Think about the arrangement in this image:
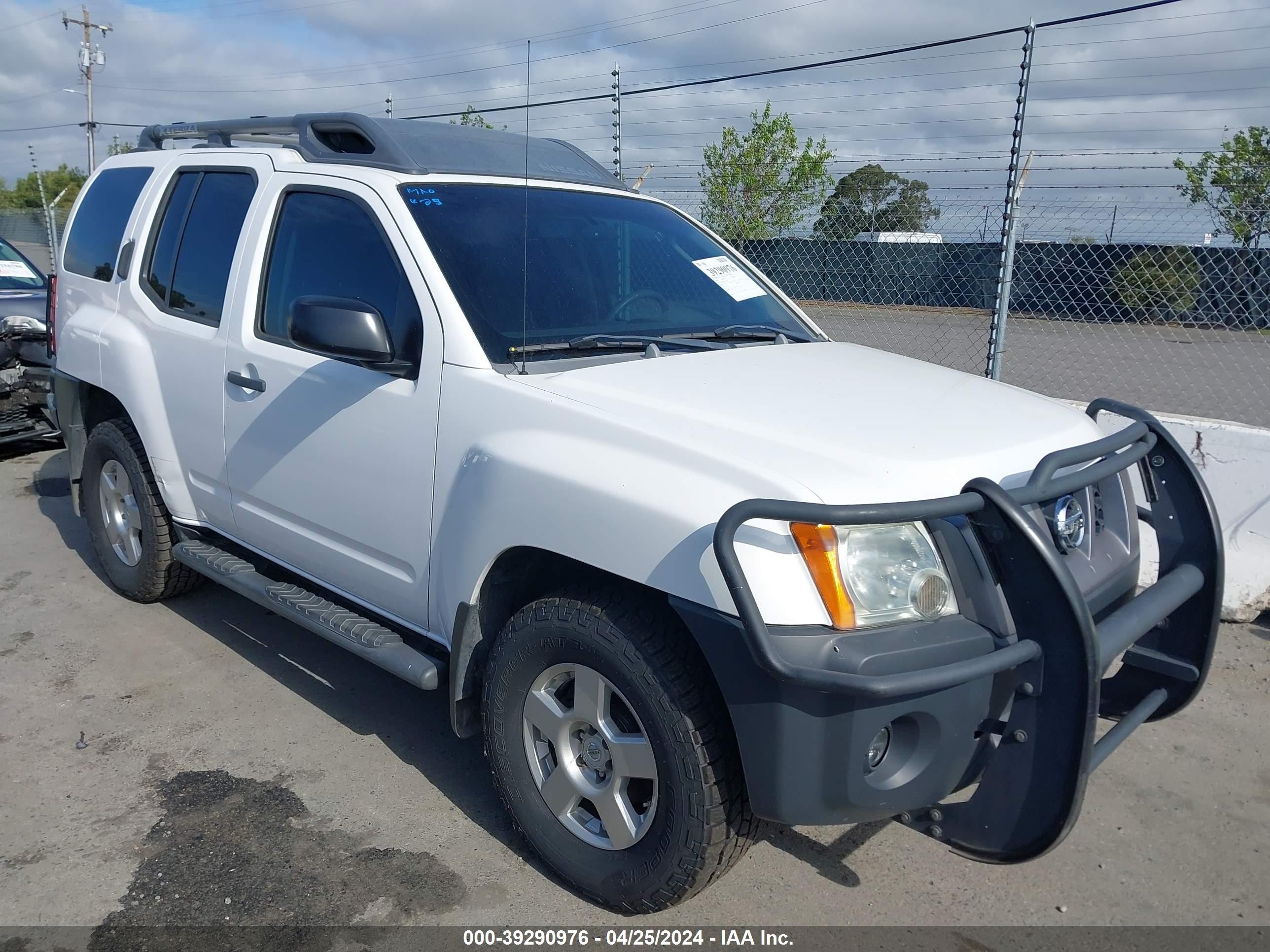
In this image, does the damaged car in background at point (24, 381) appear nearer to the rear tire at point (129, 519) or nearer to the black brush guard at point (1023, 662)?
the rear tire at point (129, 519)

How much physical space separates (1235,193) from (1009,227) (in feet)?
4.24

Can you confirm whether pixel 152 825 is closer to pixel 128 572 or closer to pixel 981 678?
pixel 128 572

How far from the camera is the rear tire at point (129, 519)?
4.51 m

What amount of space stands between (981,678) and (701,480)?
2.47 feet

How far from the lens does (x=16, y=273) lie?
28.6 feet

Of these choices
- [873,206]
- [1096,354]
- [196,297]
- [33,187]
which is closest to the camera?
[196,297]

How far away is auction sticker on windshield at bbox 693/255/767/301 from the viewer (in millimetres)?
3916

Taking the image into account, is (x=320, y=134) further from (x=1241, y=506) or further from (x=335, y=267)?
(x=1241, y=506)

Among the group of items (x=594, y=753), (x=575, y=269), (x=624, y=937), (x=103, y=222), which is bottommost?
(x=624, y=937)

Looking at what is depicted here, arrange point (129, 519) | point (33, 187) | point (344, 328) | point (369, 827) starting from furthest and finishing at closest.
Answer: point (33, 187) → point (129, 519) → point (369, 827) → point (344, 328)

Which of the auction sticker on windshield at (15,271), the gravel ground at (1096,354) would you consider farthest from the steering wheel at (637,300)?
the auction sticker on windshield at (15,271)

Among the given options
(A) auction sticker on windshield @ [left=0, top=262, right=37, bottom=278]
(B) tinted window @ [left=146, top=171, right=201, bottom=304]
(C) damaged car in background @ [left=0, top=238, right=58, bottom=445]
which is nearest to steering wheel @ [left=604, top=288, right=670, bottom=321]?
(B) tinted window @ [left=146, top=171, right=201, bottom=304]

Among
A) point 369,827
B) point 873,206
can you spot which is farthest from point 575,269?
point 873,206

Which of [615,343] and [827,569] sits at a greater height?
[615,343]
